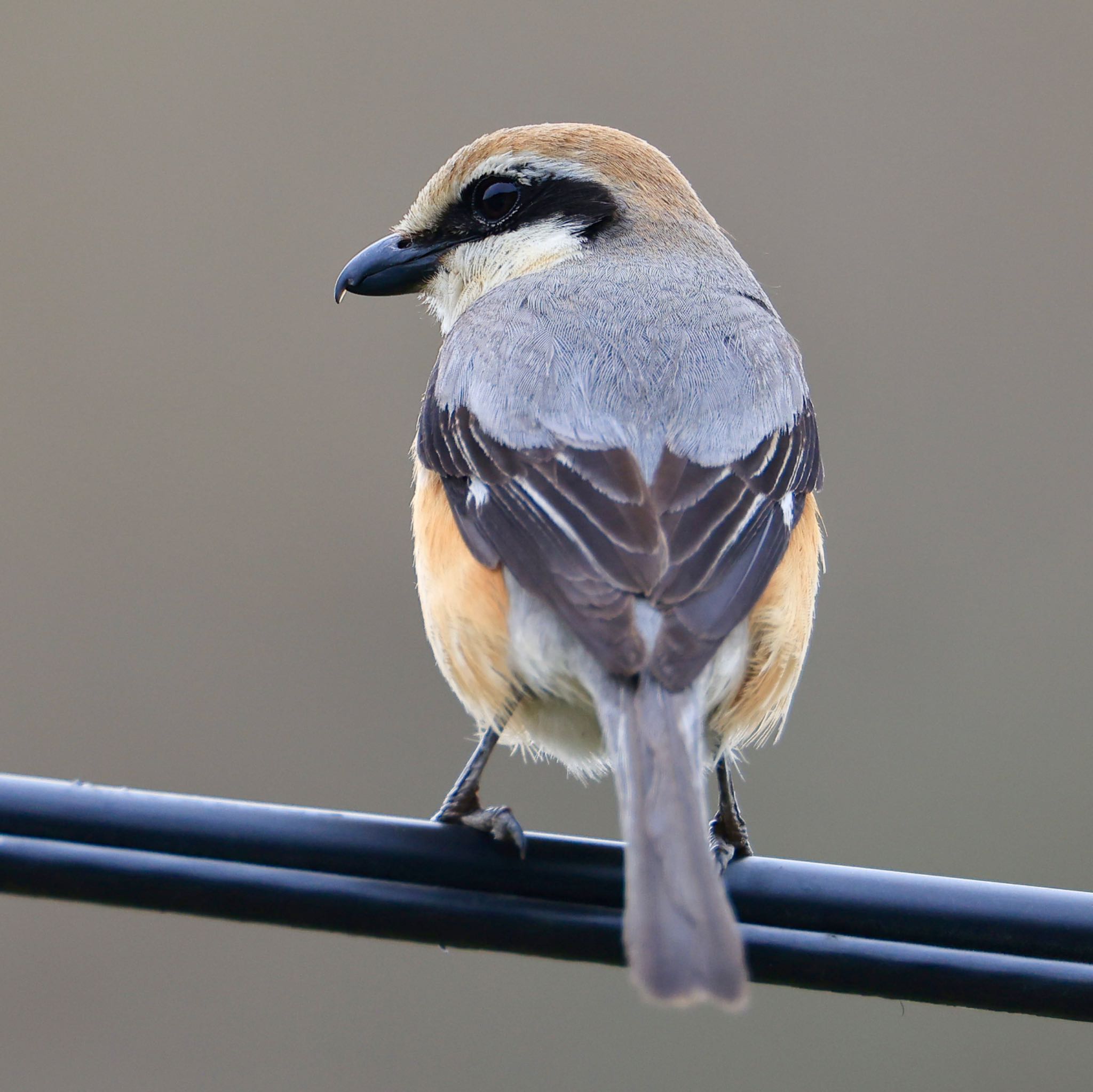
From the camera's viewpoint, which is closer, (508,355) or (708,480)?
(708,480)

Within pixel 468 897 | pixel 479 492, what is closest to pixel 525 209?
pixel 479 492

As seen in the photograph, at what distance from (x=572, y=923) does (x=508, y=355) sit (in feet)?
3.97

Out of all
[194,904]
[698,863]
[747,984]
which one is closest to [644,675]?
[698,863]

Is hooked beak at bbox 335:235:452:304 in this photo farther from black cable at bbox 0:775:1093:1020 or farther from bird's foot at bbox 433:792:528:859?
black cable at bbox 0:775:1093:1020

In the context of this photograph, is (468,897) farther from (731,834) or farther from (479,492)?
(731,834)

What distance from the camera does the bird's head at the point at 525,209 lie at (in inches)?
124

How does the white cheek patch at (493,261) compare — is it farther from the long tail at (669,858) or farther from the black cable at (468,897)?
the black cable at (468,897)

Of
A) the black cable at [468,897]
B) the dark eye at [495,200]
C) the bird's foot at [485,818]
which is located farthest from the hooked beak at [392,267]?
the black cable at [468,897]

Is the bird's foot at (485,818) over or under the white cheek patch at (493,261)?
under

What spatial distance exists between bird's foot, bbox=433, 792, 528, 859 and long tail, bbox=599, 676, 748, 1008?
0.63 ft

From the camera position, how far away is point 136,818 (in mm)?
1606

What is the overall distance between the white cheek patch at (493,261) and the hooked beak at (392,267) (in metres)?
0.03

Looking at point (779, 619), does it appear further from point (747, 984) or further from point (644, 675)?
point (747, 984)

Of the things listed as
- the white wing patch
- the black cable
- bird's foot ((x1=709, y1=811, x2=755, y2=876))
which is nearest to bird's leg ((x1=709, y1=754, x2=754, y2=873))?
bird's foot ((x1=709, y1=811, x2=755, y2=876))
